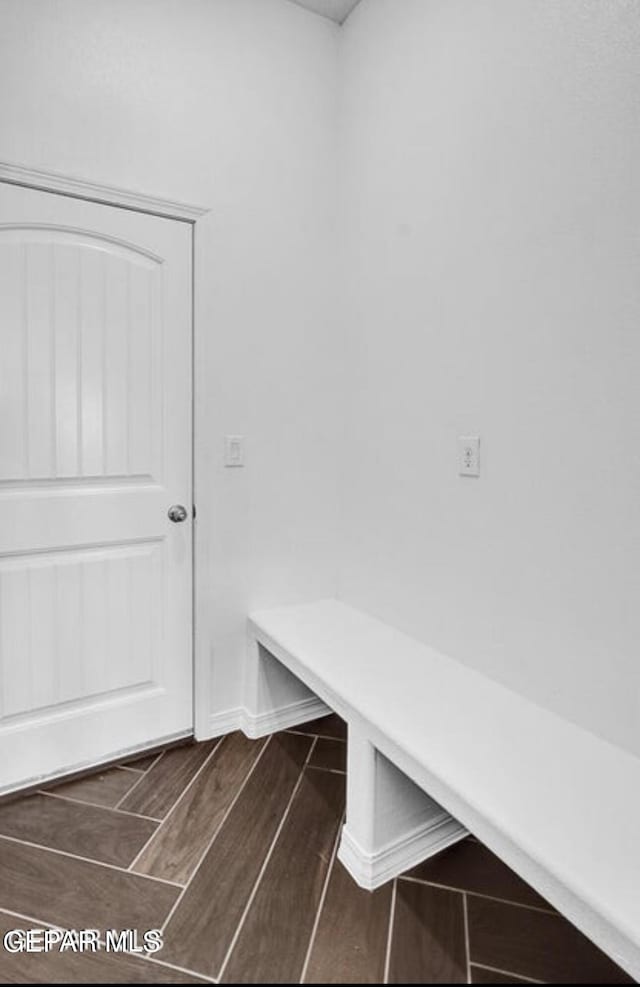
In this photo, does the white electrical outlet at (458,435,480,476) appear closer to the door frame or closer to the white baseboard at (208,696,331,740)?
the door frame

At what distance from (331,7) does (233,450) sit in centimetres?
180

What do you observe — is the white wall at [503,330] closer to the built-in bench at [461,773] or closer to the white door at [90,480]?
the built-in bench at [461,773]

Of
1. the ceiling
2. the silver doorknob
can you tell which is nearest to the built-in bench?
the silver doorknob

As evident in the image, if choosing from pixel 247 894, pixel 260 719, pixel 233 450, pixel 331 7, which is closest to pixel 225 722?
pixel 260 719

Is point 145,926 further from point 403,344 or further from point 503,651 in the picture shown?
point 403,344

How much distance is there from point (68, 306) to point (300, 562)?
1.28m

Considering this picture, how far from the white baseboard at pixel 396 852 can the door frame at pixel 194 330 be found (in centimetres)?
79

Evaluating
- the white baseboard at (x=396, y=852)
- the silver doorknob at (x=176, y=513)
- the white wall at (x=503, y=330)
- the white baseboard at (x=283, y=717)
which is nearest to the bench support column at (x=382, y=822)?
the white baseboard at (x=396, y=852)

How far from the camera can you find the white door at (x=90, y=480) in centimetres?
173

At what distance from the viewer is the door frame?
1708 millimetres

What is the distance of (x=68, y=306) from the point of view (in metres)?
1.77

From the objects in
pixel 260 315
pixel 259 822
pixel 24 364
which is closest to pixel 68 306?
pixel 24 364

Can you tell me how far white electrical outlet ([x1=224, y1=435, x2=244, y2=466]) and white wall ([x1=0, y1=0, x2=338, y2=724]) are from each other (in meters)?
0.04

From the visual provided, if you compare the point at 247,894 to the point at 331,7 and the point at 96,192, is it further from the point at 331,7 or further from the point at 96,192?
the point at 331,7
